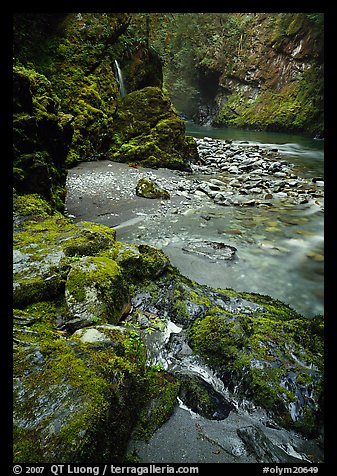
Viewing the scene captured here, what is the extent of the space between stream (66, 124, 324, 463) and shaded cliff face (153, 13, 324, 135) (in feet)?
57.8

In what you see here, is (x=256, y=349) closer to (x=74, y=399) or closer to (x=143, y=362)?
(x=143, y=362)

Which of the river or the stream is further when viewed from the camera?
the river

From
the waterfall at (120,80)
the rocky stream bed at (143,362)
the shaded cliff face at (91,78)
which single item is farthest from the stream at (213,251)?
the waterfall at (120,80)

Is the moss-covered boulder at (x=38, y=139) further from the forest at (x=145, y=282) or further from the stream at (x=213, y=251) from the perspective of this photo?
the stream at (x=213, y=251)

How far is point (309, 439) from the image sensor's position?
6.45ft

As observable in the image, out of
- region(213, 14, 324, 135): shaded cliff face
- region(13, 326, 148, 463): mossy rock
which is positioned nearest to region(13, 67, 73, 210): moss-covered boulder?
region(13, 326, 148, 463): mossy rock

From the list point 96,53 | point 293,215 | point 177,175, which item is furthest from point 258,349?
point 96,53

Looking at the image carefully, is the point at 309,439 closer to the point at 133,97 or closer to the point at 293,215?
the point at 293,215

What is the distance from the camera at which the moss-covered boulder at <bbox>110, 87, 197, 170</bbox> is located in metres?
10.6

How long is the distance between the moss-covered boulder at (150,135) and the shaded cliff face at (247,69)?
47.6 feet

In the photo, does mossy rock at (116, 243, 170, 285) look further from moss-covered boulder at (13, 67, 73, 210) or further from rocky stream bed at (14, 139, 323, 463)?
moss-covered boulder at (13, 67, 73, 210)

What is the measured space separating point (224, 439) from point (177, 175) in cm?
891

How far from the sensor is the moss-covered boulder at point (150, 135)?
34.8 ft
